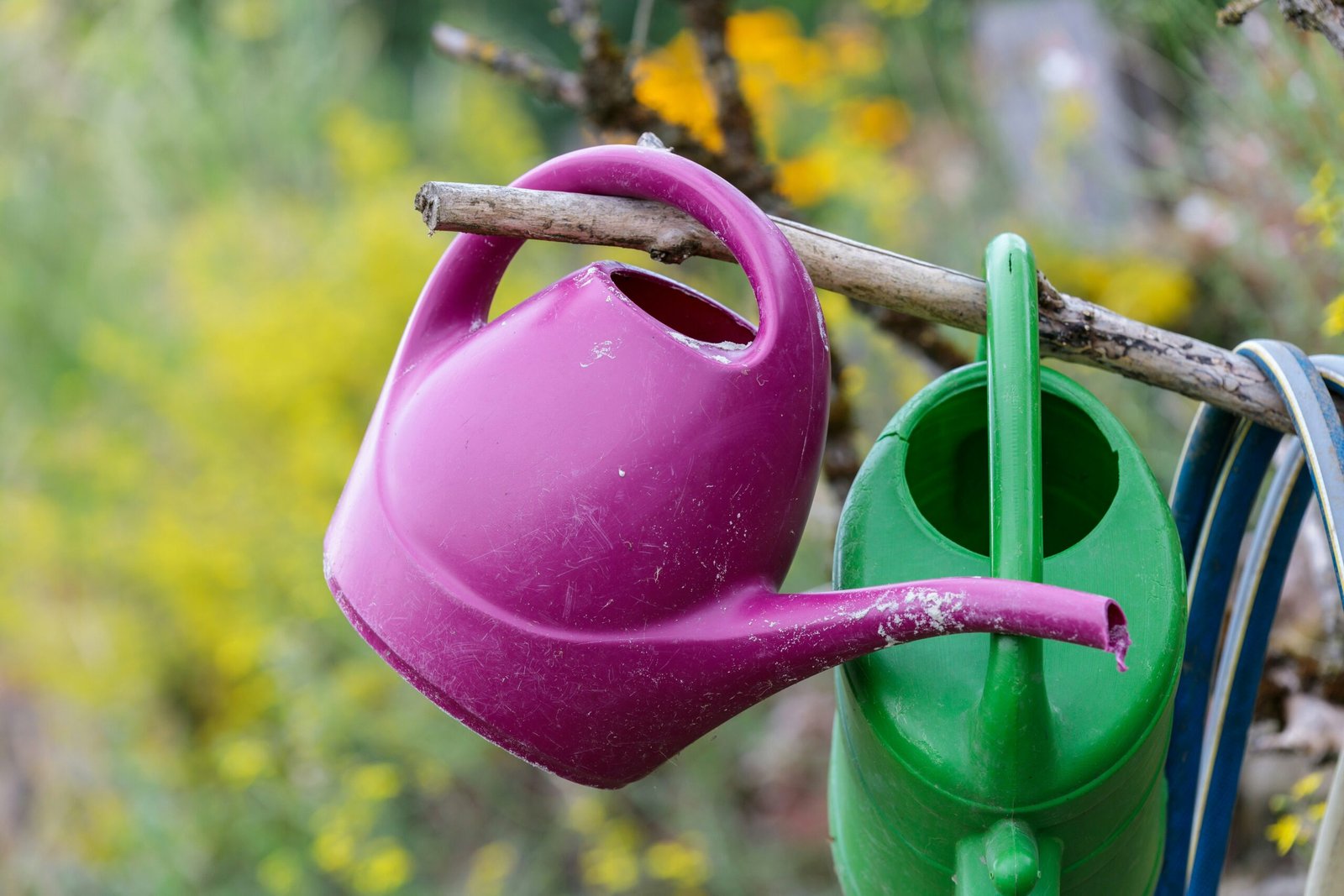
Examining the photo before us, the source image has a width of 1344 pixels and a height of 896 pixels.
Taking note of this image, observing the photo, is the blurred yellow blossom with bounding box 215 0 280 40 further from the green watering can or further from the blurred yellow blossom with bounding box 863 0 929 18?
the green watering can

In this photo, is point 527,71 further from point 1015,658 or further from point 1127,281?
point 1127,281

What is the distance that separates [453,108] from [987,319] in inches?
144

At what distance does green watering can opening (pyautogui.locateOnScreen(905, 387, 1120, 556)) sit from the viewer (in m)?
0.64

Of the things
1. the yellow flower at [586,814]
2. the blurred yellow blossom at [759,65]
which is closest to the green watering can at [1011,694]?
the yellow flower at [586,814]

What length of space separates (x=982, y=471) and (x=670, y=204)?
27 cm

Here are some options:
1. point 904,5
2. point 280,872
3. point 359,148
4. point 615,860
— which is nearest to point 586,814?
point 615,860

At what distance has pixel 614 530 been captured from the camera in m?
0.50

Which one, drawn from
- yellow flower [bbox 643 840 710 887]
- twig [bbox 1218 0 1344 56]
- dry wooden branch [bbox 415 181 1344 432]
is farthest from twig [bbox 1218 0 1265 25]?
yellow flower [bbox 643 840 710 887]

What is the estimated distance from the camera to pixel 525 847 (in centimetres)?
234

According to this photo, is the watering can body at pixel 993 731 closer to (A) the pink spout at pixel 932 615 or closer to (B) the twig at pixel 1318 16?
(A) the pink spout at pixel 932 615

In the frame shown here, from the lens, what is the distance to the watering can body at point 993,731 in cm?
50

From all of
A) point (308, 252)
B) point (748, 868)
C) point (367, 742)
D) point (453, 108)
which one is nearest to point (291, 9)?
point (453, 108)

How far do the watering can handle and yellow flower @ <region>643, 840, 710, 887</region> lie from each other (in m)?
1.37

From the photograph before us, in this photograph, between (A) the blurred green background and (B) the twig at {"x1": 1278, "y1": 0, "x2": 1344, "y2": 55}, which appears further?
(A) the blurred green background
